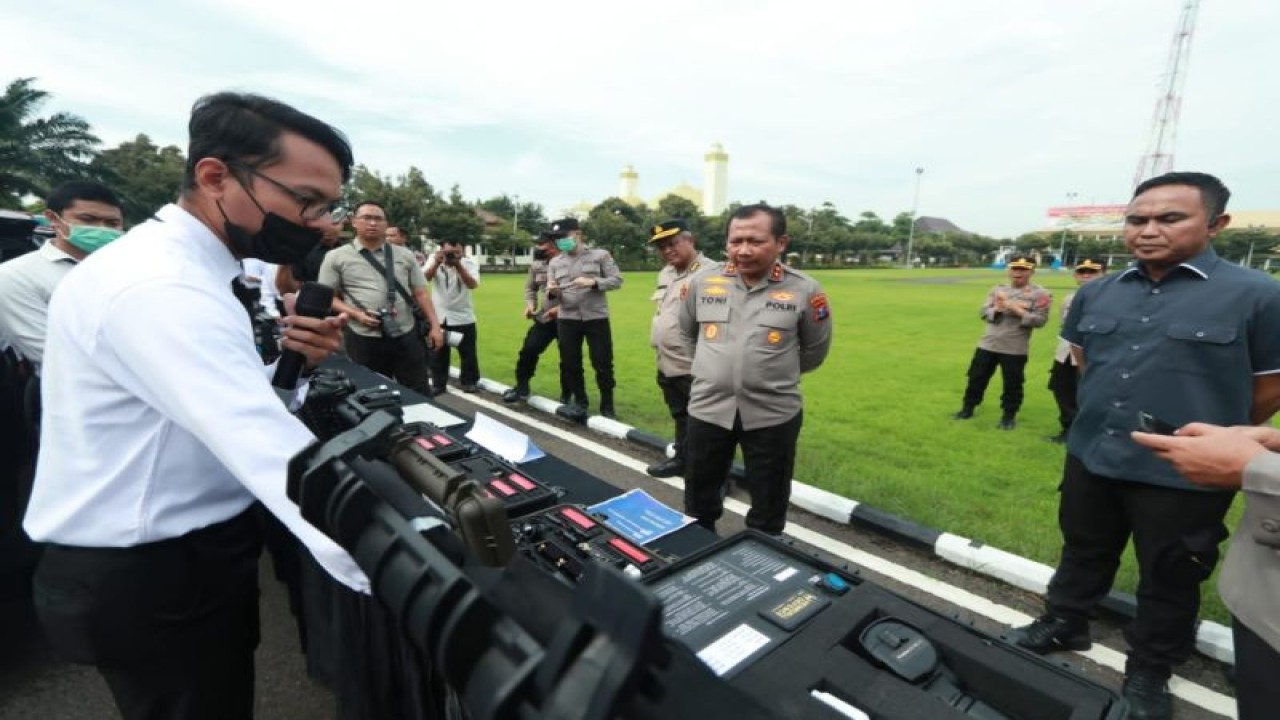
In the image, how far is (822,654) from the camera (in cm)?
115

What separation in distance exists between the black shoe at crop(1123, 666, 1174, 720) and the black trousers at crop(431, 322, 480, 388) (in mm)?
6665

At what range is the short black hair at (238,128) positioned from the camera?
135cm

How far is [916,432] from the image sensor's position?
632 cm

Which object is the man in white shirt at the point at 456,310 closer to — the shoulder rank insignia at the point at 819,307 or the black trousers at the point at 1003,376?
the shoulder rank insignia at the point at 819,307

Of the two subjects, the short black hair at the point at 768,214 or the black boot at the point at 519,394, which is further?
the black boot at the point at 519,394

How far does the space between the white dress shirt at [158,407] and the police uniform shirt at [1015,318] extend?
6910 millimetres

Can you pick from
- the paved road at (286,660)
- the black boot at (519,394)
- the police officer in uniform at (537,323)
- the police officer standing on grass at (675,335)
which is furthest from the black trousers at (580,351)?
the paved road at (286,660)

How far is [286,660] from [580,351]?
424 centimetres

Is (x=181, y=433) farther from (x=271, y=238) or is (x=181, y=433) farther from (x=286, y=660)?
(x=286, y=660)

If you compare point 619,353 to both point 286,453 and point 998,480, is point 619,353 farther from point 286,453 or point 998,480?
point 286,453

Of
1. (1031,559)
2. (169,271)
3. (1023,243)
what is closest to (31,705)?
(169,271)

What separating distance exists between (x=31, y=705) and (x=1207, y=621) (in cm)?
505

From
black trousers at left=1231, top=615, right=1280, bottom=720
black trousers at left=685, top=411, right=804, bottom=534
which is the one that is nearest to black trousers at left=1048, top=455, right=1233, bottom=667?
black trousers at left=1231, top=615, right=1280, bottom=720

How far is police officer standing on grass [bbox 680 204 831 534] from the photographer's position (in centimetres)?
303
